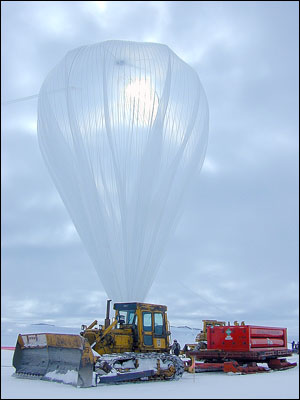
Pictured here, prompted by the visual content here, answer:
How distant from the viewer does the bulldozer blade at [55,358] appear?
11673 mm

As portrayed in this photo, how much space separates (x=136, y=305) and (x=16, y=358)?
3.77 meters

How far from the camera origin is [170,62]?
1862 centimetres

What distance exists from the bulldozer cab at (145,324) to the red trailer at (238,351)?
2075 millimetres

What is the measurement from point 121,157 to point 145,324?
6.05m

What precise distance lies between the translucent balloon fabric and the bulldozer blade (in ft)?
12.2

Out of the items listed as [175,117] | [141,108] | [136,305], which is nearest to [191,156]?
[175,117]

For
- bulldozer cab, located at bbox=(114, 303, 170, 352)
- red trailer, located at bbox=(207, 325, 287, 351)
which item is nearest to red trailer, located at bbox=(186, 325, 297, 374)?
red trailer, located at bbox=(207, 325, 287, 351)

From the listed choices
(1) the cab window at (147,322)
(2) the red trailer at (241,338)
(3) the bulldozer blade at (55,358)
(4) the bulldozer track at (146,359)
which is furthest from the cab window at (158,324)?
(2) the red trailer at (241,338)

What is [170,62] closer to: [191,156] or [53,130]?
[191,156]

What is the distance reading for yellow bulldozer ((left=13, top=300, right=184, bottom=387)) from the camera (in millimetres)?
11977

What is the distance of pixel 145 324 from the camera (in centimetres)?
1411

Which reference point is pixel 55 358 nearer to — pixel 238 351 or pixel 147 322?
pixel 147 322

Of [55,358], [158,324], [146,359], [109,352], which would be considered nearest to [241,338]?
[158,324]

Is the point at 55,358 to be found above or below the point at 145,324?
below
